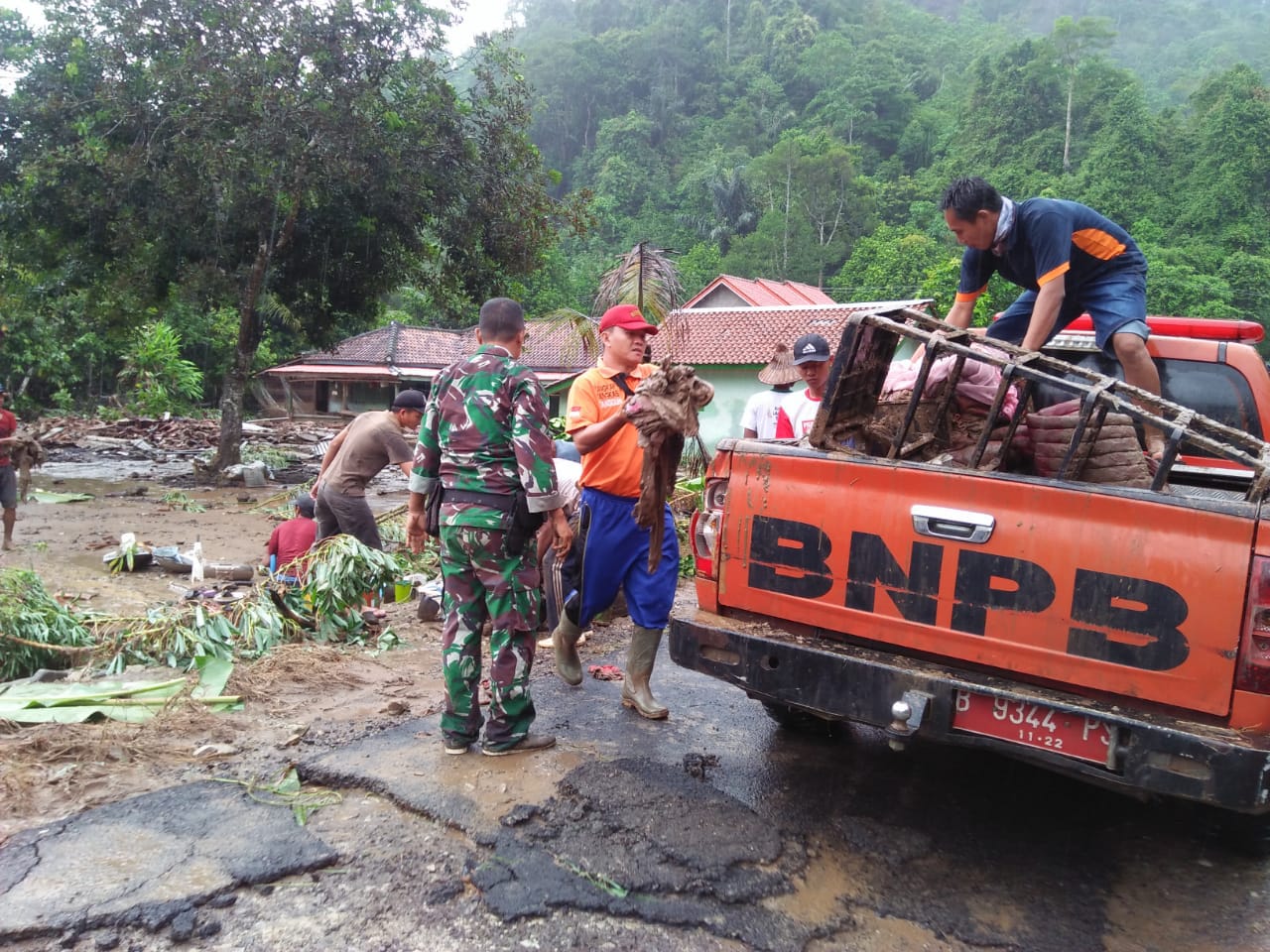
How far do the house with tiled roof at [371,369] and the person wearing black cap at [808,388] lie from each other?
2817 centimetres

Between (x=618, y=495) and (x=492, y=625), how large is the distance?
809 mm

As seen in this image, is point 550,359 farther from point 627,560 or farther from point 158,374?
point 627,560

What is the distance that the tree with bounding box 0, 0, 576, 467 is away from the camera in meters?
14.3

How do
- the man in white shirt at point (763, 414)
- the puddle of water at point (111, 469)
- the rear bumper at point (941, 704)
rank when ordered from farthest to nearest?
the puddle of water at point (111, 469), the man in white shirt at point (763, 414), the rear bumper at point (941, 704)

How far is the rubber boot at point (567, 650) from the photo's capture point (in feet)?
14.5

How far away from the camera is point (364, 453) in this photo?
6531 millimetres

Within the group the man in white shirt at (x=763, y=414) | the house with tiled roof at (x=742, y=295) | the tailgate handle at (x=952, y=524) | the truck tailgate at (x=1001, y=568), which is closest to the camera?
the truck tailgate at (x=1001, y=568)

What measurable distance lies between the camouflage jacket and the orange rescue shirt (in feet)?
1.19

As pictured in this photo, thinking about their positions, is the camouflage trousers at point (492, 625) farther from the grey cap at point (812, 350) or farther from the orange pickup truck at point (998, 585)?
the grey cap at point (812, 350)

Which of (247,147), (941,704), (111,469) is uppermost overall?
(247,147)

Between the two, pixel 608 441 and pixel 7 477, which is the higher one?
pixel 608 441

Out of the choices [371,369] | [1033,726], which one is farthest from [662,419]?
[371,369]

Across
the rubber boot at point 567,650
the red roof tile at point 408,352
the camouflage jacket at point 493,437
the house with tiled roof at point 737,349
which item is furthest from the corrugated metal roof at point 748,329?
the camouflage jacket at point 493,437

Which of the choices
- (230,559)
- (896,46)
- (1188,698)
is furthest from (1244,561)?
(896,46)
